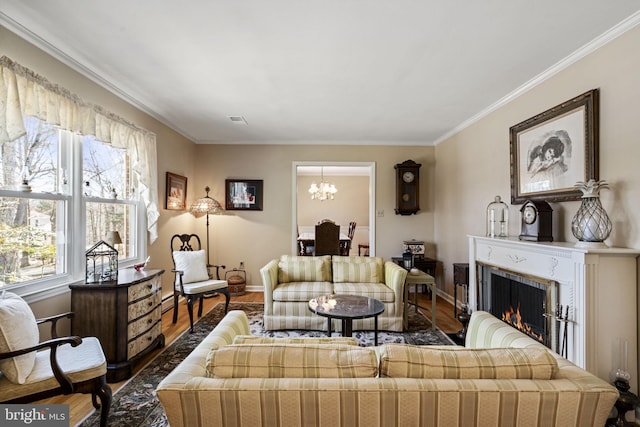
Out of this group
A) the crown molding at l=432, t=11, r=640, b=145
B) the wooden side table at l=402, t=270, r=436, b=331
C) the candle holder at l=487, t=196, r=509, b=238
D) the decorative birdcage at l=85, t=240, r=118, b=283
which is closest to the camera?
the crown molding at l=432, t=11, r=640, b=145

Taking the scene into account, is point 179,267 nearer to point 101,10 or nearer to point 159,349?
point 159,349

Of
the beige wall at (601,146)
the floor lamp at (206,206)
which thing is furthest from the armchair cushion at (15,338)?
the beige wall at (601,146)

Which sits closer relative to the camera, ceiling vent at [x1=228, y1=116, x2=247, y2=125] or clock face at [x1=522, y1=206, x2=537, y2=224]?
clock face at [x1=522, y1=206, x2=537, y2=224]

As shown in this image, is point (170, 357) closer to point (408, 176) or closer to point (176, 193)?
point (176, 193)

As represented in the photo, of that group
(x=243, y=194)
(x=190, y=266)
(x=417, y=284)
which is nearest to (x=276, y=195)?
(x=243, y=194)

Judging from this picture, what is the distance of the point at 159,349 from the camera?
2885 millimetres

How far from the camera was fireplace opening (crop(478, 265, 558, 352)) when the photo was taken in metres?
2.24

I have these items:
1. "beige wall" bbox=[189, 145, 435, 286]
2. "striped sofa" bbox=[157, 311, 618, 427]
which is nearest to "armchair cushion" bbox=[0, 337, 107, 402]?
"striped sofa" bbox=[157, 311, 618, 427]

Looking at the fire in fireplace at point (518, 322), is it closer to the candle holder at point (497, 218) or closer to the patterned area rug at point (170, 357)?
the patterned area rug at point (170, 357)

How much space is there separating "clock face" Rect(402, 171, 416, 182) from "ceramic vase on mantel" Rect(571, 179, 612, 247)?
9.76ft

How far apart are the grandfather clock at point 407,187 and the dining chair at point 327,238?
1.15m

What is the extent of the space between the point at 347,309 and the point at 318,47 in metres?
2.17

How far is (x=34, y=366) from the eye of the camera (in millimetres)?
1643

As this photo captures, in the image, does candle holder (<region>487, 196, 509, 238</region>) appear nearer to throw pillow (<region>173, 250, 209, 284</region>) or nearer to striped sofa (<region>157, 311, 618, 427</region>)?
striped sofa (<region>157, 311, 618, 427</region>)
